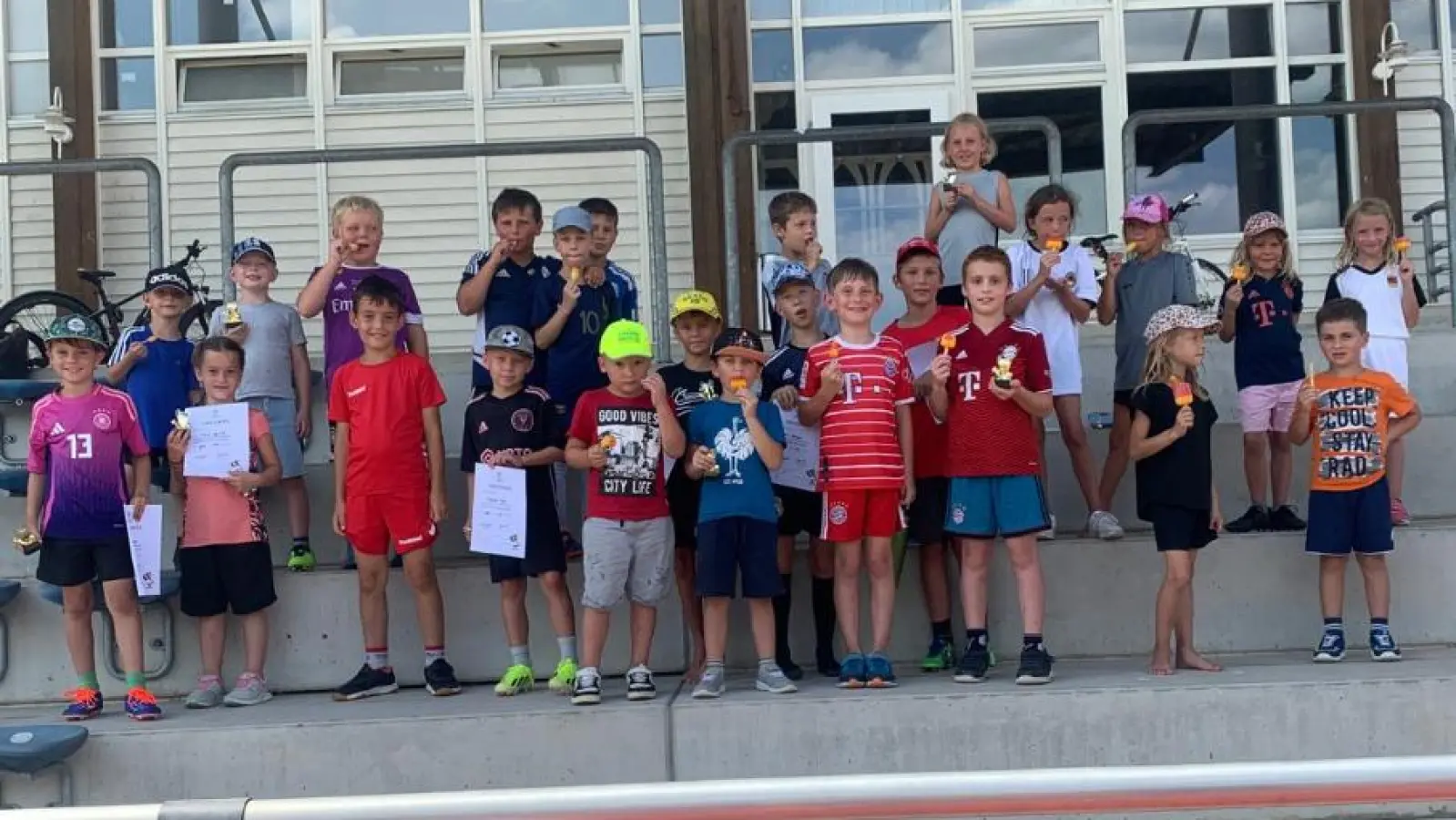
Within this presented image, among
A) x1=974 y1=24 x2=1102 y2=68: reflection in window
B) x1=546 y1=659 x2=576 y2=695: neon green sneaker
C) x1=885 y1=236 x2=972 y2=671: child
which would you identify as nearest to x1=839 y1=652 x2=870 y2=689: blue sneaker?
x1=885 y1=236 x2=972 y2=671: child

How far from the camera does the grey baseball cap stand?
5922 mm

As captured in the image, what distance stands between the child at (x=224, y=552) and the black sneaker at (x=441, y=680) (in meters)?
0.75

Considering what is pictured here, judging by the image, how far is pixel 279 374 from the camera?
6.63 metres

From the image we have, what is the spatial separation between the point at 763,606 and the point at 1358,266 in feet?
11.2

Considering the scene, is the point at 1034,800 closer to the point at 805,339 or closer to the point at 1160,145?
the point at 805,339

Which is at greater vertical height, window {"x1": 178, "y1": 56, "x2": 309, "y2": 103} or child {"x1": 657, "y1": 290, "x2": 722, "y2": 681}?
window {"x1": 178, "y1": 56, "x2": 309, "y2": 103}

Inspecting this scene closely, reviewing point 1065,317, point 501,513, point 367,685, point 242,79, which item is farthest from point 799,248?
point 242,79

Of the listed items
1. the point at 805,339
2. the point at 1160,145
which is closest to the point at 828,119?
the point at 1160,145

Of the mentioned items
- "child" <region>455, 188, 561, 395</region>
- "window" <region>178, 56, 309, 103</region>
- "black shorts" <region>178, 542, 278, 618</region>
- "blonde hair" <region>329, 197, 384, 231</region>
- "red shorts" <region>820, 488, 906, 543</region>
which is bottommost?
"black shorts" <region>178, 542, 278, 618</region>

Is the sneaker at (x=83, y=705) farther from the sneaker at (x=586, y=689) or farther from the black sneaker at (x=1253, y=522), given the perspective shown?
the black sneaker at (x=1253, y=522)

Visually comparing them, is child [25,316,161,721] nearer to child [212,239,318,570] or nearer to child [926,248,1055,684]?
child [212,239,318,570]

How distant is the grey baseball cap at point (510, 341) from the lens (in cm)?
592

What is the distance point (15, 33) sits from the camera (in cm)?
1089

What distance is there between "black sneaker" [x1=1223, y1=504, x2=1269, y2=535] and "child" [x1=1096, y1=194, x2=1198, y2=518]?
57cm
